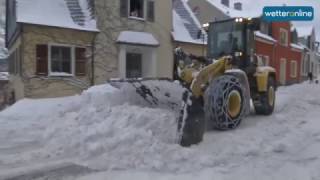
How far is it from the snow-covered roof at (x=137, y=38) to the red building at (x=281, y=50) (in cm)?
1531

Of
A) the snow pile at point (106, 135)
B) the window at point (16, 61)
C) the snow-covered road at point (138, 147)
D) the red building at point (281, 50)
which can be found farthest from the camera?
the red building at point (281, 50)

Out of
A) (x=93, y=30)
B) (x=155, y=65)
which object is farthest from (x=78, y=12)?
(x=155, y=65)

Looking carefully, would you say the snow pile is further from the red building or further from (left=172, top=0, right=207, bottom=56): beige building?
the red building

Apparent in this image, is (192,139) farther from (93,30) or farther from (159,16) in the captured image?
(159,16)

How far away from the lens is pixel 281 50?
4369cm

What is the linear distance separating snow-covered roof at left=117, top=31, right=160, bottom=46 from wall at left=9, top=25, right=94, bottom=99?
2042 mm

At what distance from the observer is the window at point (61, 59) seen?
781 inches

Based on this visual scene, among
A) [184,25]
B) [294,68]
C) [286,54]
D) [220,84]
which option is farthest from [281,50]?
[220,84]

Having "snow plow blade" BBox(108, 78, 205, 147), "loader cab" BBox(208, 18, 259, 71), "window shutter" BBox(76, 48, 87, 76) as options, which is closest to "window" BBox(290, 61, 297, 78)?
"window shutter" BBox(76, 48, 87, 76)

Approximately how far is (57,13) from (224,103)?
1201 cm

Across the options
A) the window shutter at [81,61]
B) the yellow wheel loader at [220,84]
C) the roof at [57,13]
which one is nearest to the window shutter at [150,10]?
the roof at [57,13]

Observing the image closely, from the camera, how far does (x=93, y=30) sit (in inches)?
820

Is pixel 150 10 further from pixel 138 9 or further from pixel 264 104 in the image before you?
pixel 264 104

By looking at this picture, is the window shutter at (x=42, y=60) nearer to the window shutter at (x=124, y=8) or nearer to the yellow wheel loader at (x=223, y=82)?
the window shutter at (x=124, y=8)
